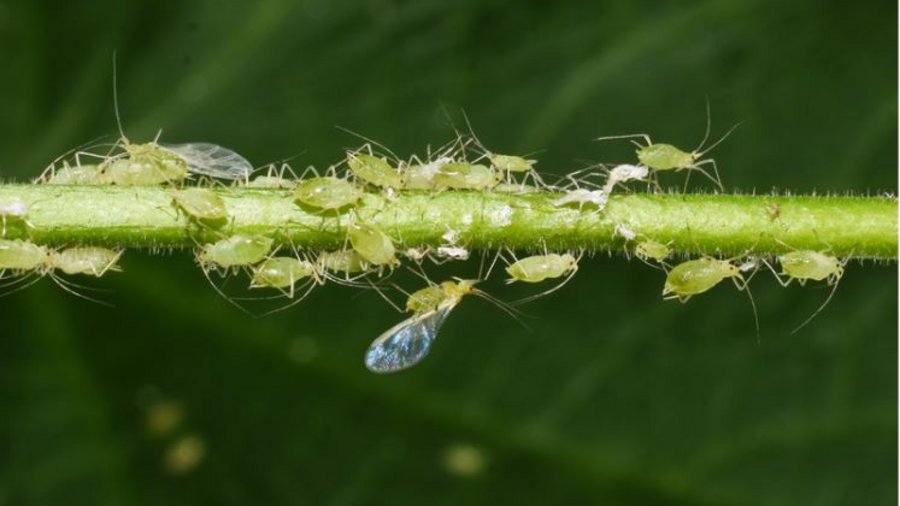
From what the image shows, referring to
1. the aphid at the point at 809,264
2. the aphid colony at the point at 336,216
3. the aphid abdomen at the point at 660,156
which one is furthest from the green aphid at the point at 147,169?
the aphid at the point at 809,264

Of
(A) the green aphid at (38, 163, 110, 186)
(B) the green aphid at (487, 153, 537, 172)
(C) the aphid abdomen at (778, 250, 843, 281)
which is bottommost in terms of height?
(C) the aphid abdomen at (778, 250, 843, 281)

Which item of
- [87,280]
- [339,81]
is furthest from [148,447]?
[339,81]

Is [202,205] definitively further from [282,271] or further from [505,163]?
[505,163]

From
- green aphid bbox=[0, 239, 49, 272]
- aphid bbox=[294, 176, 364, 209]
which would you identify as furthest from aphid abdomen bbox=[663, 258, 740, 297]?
green aphid bbox=[0, 239, 49, 272]

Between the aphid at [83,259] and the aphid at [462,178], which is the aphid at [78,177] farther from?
the aphid at [462,178]

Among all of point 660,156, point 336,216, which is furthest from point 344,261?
point 660,156

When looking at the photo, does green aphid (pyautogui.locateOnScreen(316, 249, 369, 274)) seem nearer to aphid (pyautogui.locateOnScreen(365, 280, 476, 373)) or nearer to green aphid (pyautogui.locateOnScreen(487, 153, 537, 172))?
green aphid (pyautogui.locateOnScreen(487, 153, 537, 172))

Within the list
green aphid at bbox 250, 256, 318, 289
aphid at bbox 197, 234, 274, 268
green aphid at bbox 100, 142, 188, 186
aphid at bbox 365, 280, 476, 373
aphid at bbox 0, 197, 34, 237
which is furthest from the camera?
aphid at bbox 365, 280, 476, 373
